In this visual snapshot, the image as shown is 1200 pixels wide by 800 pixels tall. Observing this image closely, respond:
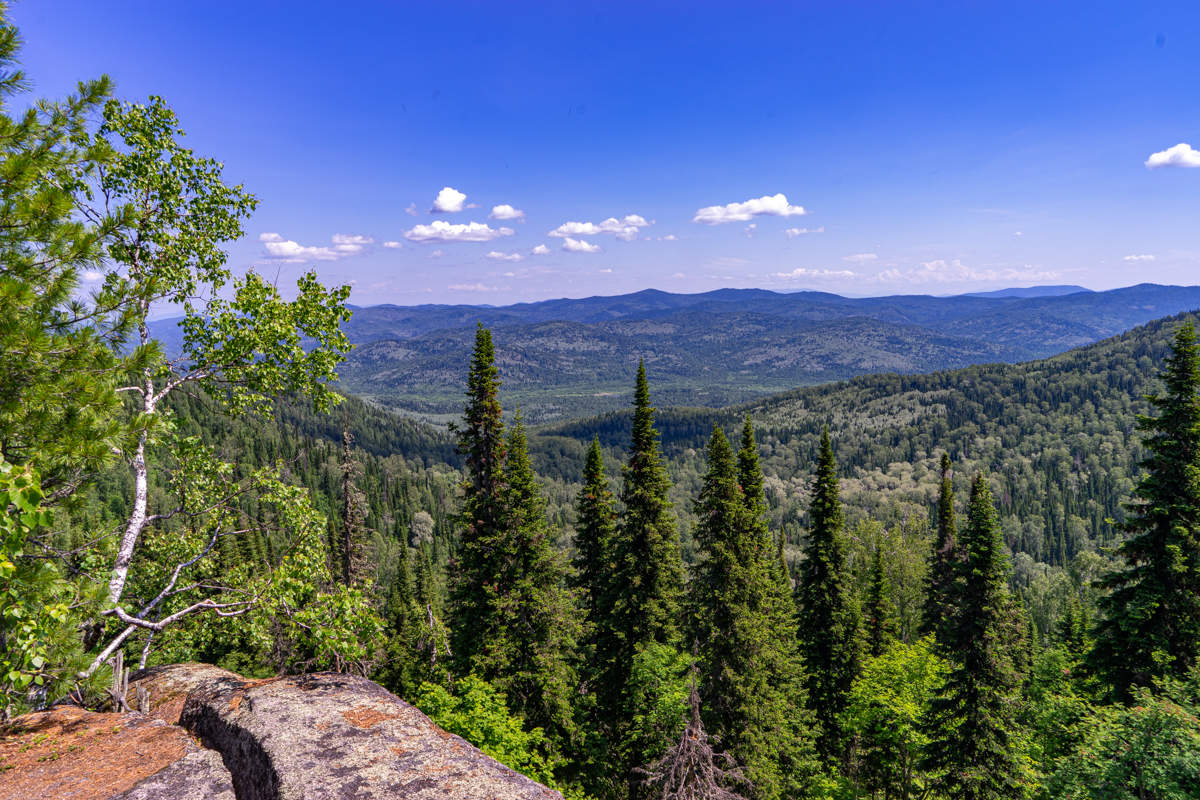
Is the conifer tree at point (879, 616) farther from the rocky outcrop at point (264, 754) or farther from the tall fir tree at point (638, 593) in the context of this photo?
the rocky outcrop at point (264, 754)

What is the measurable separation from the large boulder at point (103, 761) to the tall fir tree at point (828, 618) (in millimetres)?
34075

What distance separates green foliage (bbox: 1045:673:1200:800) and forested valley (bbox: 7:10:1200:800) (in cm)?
9

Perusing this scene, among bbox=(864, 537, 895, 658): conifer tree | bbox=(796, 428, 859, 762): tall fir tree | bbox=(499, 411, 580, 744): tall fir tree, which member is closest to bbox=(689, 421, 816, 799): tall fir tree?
bbox=(499, 411, 580, 744): tall fir tree

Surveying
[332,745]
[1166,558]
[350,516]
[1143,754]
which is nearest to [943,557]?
[1166,558]

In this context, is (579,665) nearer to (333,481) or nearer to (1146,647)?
(1146,647)

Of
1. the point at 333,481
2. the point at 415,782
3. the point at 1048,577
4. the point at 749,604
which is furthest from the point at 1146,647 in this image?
the point at 333,481

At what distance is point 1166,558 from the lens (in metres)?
20.9

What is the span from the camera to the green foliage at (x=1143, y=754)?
15.7 metres

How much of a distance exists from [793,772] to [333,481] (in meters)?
179

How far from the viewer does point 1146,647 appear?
2122 centimetres

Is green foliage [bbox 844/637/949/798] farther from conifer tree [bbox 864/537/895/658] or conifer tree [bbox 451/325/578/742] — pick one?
conifer tree [bbox 451/325/578/742]

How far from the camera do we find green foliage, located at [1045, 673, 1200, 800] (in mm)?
15674

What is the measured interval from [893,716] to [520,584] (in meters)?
22.6

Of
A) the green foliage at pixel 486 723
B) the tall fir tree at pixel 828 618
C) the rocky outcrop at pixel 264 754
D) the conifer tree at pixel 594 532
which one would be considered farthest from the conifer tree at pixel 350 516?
the tall fir tree at pixel 828 618
